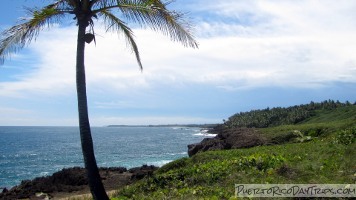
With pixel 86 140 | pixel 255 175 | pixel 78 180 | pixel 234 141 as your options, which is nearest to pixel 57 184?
pixel 78 180

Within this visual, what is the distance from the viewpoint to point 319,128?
27359mm

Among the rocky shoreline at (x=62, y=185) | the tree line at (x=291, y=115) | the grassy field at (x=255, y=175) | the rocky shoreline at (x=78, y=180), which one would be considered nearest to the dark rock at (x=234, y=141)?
the rocky shoreline at (x=78, y=180)

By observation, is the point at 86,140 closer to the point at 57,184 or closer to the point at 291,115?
the point at 57,184

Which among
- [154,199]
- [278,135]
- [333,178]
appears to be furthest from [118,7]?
[278,135]

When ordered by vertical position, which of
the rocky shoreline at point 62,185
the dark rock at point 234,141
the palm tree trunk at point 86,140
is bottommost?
the rocky shoreline at point 62,185

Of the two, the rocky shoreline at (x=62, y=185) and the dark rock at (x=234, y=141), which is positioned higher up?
the dark rock at (x=234, y=141)

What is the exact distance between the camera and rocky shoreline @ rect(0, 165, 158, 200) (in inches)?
993

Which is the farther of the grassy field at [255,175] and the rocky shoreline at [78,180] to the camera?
the rocky shoreline at [78,180]

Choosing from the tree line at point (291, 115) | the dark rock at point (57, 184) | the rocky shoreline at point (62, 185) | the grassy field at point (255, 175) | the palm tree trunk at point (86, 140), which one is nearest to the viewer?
the palm tree trunk at point (86, 140)

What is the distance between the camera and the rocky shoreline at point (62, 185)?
82.7 ft

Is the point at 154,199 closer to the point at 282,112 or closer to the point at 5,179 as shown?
the point at 5,179

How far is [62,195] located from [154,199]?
16601mm

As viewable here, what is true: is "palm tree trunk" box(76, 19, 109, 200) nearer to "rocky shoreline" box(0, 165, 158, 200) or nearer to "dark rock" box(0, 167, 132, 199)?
"rocky shoreline" box(0, 165, 158, 200)

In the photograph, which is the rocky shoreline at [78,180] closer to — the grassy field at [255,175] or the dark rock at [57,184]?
the dark rock at [57,184]
